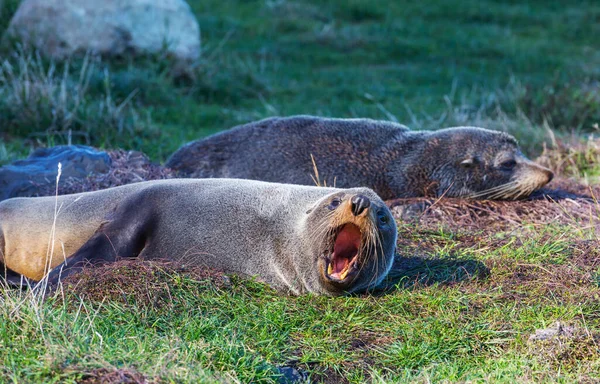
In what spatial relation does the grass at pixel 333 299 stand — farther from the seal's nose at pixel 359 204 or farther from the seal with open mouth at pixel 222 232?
the seal's nose at pixel 359 204

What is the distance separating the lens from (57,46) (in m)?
10.6

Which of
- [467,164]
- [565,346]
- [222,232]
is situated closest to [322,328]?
[222,232]

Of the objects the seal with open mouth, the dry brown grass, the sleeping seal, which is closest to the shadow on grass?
the seal with open mouth

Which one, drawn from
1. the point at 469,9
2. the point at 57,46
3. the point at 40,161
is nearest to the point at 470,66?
the point at 469,9

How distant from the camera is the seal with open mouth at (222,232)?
172 inches

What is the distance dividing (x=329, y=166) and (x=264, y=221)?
2.38m

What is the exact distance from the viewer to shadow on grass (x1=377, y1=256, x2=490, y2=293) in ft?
15.3

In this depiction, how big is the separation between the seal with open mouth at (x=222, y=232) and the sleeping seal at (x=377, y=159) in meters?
2.02

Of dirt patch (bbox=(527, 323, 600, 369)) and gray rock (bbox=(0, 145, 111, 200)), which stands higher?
dirt patch (bbox=(527, 323, 600, 369))

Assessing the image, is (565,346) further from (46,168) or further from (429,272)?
(46,168)

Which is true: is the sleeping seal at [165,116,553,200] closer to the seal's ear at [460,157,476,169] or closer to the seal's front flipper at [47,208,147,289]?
the seal's ear at [460,157,476,169]

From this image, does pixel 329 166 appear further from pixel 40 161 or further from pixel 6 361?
pixel 6 361

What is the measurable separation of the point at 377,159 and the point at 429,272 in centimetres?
238

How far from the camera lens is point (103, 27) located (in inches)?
424
